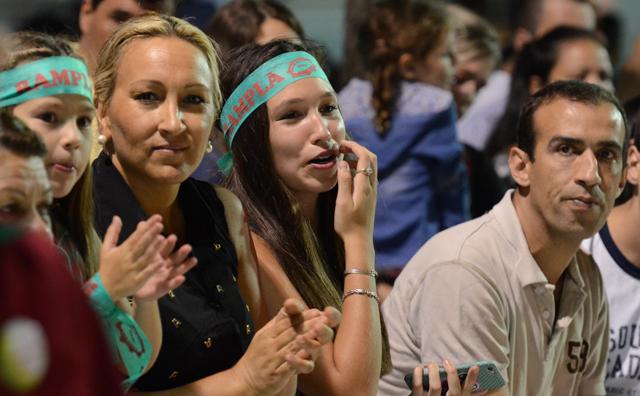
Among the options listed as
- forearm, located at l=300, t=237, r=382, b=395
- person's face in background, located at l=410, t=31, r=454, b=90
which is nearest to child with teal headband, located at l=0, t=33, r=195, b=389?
forearm, located at l=300, t=237, r=382, b=395

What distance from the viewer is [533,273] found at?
125 inches

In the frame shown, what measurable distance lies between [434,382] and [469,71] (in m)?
3.34

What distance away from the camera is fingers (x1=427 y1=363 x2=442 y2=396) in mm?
2623

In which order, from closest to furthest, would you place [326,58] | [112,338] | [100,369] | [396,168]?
1. [100,369]
2. [112,338]
3. [326,58]
4. [396,168]

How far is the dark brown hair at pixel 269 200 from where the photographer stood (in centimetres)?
282

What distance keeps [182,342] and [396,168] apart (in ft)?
6.84

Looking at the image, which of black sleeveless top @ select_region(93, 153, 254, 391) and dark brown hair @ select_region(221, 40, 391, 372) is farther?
dark brown hair @ select_region(221, 40, 391, 372)

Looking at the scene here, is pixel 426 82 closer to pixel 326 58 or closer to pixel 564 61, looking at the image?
pixel 564 61

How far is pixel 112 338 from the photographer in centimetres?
194

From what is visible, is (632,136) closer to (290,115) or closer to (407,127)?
(407,127)

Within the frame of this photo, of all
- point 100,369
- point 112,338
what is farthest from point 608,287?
point 100,369

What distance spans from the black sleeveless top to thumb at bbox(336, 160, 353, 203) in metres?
0.43

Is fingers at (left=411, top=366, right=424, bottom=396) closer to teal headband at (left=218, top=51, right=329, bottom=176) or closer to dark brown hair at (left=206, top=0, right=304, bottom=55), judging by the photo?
teal headband at (left=218, top=51, right=329, bottom=176)

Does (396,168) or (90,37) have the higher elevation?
(90,37)
